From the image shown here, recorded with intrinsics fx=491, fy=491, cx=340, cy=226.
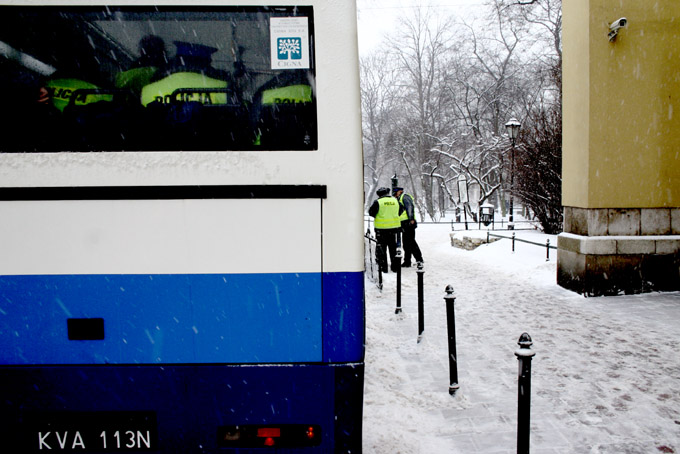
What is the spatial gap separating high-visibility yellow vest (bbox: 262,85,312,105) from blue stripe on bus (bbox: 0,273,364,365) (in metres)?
0.90

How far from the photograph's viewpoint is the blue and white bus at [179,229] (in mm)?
2465

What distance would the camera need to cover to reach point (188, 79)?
253 centimetres

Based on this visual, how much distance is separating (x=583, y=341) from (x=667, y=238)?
3589mm

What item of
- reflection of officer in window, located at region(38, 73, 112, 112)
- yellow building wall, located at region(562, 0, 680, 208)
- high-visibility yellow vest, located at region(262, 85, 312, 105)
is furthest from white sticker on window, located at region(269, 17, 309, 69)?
yellow building wall, located at region(562, 0, 680, 208)

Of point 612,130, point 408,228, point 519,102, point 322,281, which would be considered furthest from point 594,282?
point 519,102

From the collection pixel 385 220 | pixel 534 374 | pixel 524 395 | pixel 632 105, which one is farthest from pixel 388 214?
pixel 524 395

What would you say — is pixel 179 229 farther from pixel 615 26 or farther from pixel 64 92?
pixel 615 26

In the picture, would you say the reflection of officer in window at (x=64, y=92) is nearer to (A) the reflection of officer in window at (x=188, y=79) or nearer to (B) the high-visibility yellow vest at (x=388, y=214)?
(A) the reflection of officer in window at (x=188, y=79)

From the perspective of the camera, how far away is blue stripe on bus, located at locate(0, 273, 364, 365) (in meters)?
2.46

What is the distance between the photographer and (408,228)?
39.9 ft

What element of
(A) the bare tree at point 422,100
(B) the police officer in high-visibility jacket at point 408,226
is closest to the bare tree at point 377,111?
(A) the bare tree at point 422,100

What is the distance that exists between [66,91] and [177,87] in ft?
1.86

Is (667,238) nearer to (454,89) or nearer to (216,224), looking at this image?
(216,224)

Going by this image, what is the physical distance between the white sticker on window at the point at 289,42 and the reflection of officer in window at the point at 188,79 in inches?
11.7
